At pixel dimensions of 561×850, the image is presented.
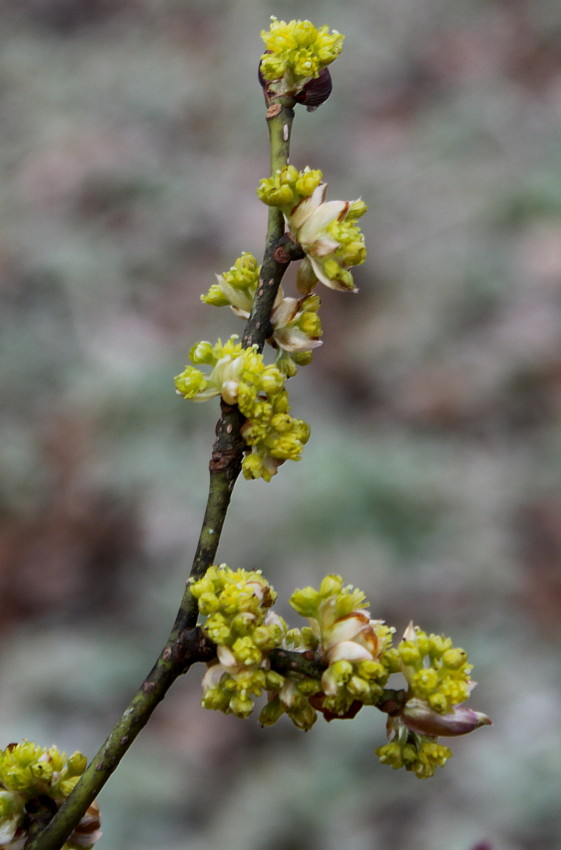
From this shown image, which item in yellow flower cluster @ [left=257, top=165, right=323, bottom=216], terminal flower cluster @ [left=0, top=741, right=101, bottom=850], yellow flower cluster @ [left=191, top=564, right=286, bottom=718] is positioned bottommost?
terminal flower cluster @ [left=0, top=741, right=101, bottom=850]

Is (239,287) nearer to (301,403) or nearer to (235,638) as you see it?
(235,638)

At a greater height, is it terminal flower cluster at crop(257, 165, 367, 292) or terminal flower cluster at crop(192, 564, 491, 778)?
terminal flower cluster at crop(257, 165, 367, 292)

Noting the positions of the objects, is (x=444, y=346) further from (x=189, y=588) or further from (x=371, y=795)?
(x=189, y=588)

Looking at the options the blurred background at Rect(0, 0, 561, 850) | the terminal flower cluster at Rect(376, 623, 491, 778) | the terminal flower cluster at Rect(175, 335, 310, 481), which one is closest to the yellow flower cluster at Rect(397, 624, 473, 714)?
the terminal flower cluster at Rect(376, 623, 491, 778)

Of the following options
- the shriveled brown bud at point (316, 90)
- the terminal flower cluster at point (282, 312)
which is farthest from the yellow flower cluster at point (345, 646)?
the shriveled brown bud at point (316, 90)

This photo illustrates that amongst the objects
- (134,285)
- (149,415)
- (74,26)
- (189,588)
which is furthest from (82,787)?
(74,26)

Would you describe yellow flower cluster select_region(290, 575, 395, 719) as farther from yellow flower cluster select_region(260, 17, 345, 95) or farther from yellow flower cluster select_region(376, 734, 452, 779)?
yellow flower cluster select_region(260, 17, 345, 95)

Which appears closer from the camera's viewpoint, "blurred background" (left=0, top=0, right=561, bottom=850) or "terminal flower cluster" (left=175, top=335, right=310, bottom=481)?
"terminal flower cluster" (left=175, top=335, right=310, bottom=481)

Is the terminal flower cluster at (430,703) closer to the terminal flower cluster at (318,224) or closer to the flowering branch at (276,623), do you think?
the flowering branch at (276,623)
